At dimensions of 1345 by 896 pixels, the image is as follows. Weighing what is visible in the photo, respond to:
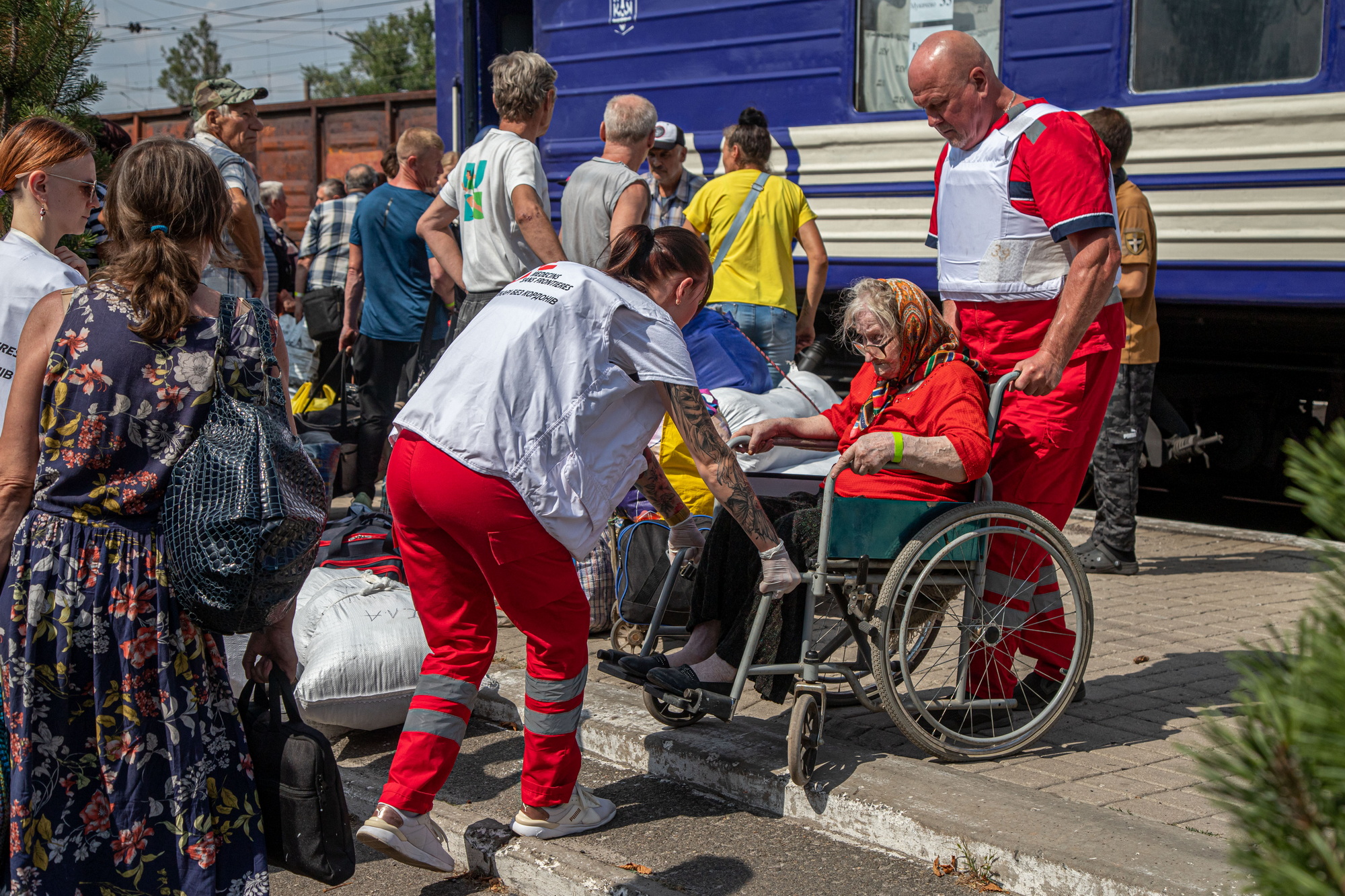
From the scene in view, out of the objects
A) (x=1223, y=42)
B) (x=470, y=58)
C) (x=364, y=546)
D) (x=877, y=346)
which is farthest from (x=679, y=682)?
(x=470, y=58)

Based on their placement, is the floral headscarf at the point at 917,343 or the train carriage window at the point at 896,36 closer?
the floral headscarf at the point at 917,343

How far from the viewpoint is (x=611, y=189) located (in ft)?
16.8

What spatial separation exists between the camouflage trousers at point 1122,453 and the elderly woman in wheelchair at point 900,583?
6.55 ft

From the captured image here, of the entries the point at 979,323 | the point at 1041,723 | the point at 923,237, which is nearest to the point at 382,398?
the point at 923,237

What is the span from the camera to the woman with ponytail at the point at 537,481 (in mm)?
2746

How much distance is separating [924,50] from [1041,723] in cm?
198

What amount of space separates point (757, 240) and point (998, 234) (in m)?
2.26

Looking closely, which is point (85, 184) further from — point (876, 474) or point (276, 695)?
point (876, 474)

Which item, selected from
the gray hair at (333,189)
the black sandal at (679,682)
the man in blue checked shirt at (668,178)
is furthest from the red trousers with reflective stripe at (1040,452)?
the gray hair at (333,189)

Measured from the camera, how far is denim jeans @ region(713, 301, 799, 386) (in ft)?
19.5

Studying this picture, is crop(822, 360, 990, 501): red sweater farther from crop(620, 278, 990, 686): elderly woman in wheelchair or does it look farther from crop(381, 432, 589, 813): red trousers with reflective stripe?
crop(381, 432, 589, 813): red trousers with reflective stripe

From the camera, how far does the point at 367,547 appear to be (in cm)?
454

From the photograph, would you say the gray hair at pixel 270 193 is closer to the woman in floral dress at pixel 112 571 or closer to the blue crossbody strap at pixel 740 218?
the blue crossbody strap at pixel 740 218

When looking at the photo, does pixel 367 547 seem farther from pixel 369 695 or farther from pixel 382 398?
pixel 382 398
